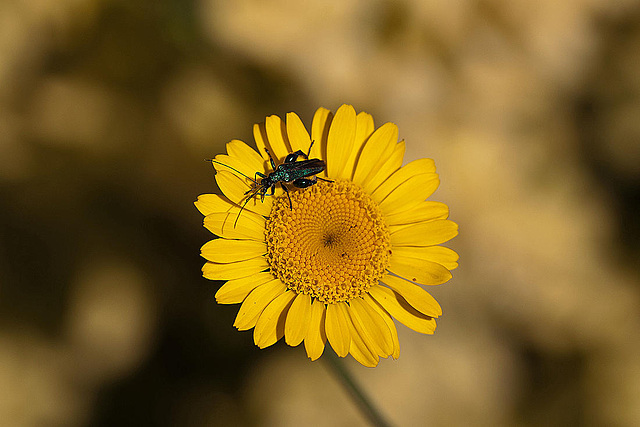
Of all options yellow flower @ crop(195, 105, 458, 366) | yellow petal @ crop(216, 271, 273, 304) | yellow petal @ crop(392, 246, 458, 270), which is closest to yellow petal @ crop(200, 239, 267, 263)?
yellow flower @ crop(195, 105, 458, 366)

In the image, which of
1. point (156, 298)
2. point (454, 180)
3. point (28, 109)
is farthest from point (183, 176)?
point (454, 180)

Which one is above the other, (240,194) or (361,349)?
(240,194)

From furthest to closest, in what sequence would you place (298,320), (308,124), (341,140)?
(308,124)
(341,140)
(298,320)

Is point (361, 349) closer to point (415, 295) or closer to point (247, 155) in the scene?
point (415, 295)

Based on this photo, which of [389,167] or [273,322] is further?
[389,167]

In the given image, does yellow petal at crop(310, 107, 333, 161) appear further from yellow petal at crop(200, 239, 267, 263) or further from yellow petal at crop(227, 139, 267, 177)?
yellow petal at crop(200, 239, 267, 263)

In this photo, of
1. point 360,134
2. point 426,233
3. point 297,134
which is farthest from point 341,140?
point 426,233
